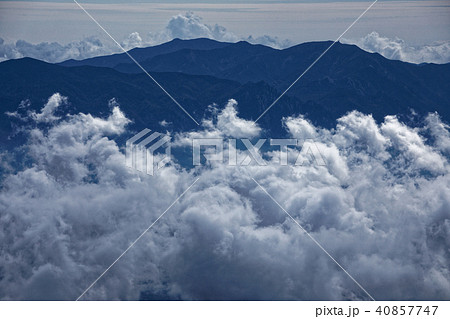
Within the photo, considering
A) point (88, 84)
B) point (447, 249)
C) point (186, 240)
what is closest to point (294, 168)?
point (186, 240)

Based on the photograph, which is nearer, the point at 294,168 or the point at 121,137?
the point at 294,168

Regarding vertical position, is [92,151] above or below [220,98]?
below

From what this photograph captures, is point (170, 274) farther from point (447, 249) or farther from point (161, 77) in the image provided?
point (447, 249)

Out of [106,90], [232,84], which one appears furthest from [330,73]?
[106,90]

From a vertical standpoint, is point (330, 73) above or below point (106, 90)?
above

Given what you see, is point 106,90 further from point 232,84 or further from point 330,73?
point 330,73

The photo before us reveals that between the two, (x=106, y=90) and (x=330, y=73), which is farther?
(x=330, y=73)

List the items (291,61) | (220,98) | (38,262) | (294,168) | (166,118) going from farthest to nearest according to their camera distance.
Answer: (291,61) < (166,118) < (220,98) < (294,168) < (38,262)

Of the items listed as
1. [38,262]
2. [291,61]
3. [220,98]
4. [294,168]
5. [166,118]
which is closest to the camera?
[38,262]
